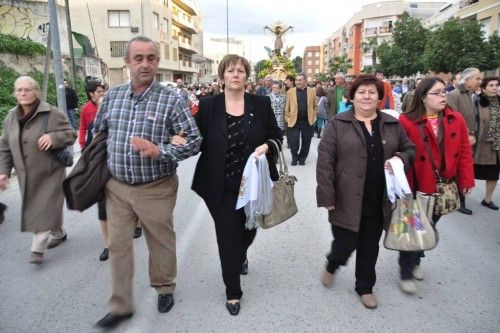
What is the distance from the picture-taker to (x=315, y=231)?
499cm

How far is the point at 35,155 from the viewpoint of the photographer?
391 centimetres

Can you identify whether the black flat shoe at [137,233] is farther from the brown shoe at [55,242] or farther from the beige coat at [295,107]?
the beige coat at [295,107]

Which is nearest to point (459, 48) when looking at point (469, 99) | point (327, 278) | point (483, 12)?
point (483, 12)

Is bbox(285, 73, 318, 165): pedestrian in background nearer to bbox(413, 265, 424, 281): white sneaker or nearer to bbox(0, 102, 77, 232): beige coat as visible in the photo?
bbox(413, 265, 424, 281): white sneaker

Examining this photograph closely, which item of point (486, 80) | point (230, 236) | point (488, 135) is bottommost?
point (230, 236)

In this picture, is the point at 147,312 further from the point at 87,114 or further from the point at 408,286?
the point at 87,114

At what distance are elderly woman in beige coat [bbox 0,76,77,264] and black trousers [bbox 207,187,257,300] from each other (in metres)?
1.88

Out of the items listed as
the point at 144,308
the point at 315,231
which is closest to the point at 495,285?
the point at 315,231

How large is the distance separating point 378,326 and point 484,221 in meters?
3.09

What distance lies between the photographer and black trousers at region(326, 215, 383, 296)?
3.20 metres

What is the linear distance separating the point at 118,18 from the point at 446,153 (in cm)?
4088

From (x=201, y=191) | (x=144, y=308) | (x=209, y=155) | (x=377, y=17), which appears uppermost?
(x=377, y=17)

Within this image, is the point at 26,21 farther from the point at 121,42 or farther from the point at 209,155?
the point at 209,155

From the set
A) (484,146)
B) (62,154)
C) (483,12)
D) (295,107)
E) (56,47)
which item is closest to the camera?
(62,154)
